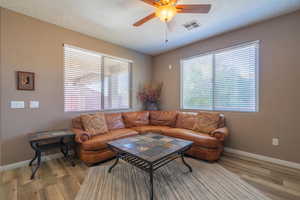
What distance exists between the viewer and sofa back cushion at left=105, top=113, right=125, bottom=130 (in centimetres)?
333

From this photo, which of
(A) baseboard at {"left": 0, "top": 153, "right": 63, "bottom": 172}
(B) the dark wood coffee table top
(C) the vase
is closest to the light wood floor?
(A) baseboard at {"left": 0, "top": 153, "right": 63, "bottom": 172}

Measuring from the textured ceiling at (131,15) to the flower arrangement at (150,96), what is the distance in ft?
5.54

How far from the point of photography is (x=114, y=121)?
3.45 meters

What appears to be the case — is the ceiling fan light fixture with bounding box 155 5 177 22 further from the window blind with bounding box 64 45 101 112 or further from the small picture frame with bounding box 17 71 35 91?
the small picture frame with bounding box 17 71 35 91

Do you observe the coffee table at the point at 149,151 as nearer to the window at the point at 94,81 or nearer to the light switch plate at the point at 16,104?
the window at the point at 94,81

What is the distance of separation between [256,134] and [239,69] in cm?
145

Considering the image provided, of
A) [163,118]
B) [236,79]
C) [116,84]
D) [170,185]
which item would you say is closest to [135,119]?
[163,118]

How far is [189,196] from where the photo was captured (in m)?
1.69

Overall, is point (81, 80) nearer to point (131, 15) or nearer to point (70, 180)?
point (131, 15)

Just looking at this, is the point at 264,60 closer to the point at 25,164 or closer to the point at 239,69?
the point at 239,69

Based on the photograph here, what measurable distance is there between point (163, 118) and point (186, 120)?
28.1 inches

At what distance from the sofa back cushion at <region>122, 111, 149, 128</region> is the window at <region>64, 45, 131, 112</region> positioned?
468 millimetres

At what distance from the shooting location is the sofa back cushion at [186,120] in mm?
3404

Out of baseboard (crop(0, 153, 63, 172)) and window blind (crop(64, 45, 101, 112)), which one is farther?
window blind (crop(64, 45, 101, 112))
